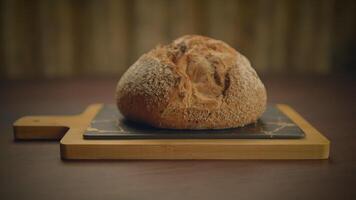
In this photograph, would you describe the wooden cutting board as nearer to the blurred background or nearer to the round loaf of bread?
the round loaf of bread

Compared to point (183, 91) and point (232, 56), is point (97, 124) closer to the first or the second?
point (183, 91)

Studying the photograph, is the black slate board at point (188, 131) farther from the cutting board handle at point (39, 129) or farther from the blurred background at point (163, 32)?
the blurred background at point (163, 32)

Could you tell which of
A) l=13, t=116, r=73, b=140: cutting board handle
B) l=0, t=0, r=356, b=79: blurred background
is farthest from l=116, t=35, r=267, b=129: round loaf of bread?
l=0, t=0, r=356, b=79: blurred background

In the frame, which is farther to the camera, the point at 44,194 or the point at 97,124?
the point at 97,124

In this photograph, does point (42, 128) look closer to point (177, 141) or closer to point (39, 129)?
point (39, 129)

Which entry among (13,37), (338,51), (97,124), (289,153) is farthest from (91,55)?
(289,153)

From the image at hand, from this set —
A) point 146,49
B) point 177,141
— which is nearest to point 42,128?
point 177,141
